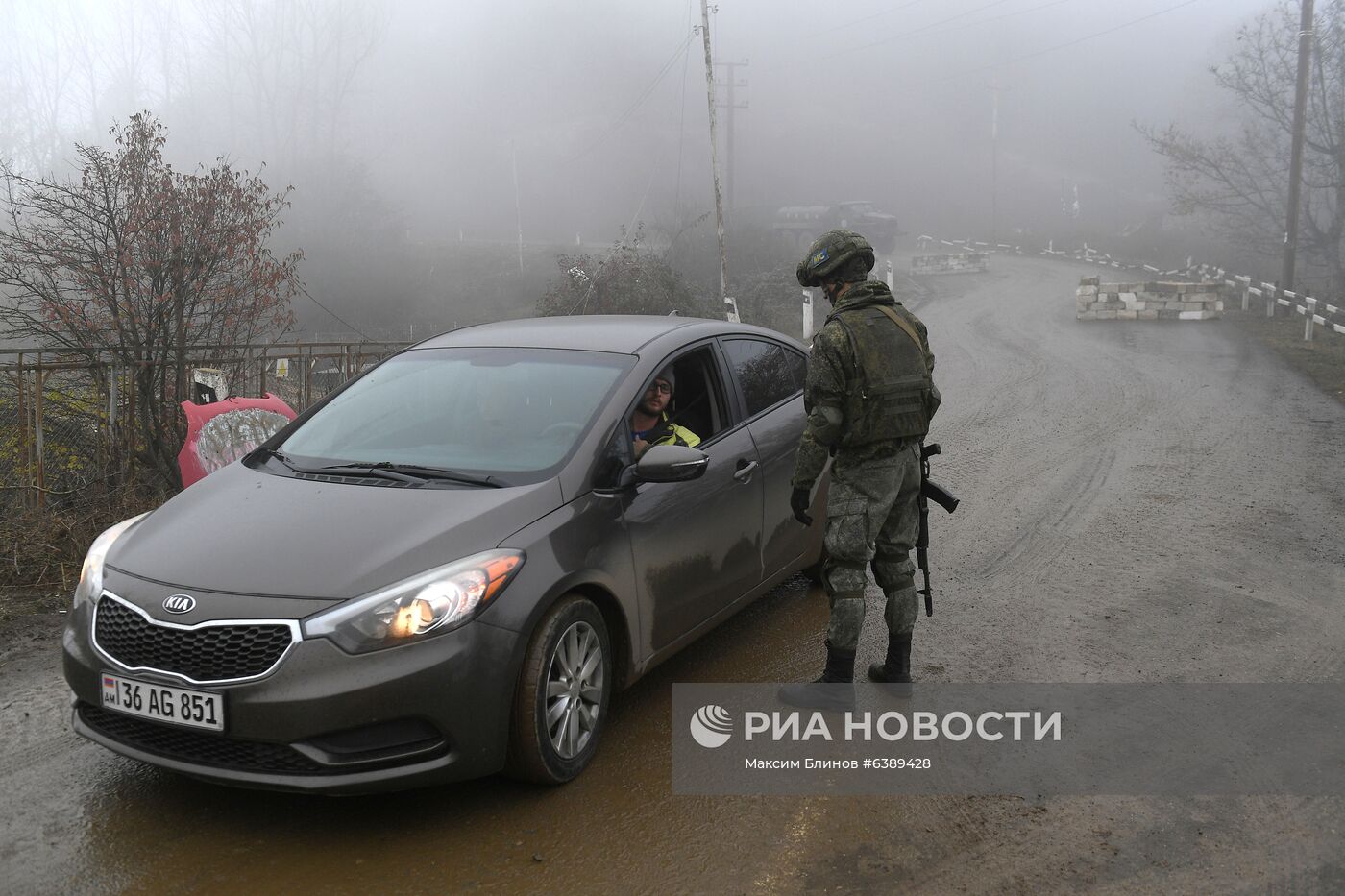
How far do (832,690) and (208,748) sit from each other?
2382mm

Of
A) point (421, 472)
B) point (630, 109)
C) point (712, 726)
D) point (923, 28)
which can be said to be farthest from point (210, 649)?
point (923, 28)

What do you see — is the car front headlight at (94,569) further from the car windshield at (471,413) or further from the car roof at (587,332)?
the car roof at (587,332)

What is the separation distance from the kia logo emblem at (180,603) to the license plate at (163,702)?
0.75ft

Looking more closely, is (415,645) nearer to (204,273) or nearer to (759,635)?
(759,635)

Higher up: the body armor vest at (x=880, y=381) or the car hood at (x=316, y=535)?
the body armor vest at (x=880, y=381)

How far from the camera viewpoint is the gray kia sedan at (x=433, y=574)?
10.7 ft

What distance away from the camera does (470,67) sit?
3565 inches

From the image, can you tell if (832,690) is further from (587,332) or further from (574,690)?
(587,332)

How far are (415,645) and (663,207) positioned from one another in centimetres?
5924

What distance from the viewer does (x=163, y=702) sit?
130 inches

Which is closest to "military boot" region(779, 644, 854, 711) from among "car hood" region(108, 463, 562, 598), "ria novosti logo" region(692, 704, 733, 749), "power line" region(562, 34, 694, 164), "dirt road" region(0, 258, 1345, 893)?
"ria novosti logo" region(692, 704, 733, 749)

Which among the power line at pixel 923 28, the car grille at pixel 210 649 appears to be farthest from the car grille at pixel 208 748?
the power line at pixel 923 28

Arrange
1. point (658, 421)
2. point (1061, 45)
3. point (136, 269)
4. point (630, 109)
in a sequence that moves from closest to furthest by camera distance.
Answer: point (658, 421) → point (136, 269) → point (630, 109) → point (1061, 45)

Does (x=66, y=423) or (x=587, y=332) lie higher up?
(x=587, y=332)
